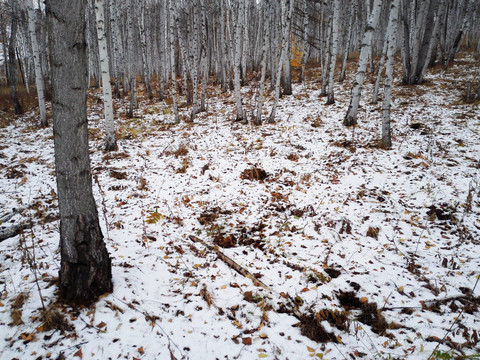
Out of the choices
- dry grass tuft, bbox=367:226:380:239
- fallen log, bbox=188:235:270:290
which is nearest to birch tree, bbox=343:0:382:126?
dry grass tuft, bbox=367:226:380:239

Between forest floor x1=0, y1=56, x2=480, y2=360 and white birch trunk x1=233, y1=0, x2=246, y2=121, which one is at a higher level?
white birch trunk x1=233, y1=0, x2=246, y2=121

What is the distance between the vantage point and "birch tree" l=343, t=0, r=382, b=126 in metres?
7.92

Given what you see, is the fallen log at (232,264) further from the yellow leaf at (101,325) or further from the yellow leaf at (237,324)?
the yellow leaf at (101,325)

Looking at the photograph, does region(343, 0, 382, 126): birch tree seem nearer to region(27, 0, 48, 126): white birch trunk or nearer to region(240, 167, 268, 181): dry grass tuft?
region(240, 167, 268, 181): dry grass tuft

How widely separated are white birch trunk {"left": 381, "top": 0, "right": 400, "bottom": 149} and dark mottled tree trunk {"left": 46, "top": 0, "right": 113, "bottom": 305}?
7774mm

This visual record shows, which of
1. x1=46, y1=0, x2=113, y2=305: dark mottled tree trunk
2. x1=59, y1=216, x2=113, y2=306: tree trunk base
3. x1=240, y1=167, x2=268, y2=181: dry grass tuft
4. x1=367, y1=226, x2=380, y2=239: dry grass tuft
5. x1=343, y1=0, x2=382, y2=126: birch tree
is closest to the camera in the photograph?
x1=46, y1=0, x2=113, y2=305: dark mottled tree trunk

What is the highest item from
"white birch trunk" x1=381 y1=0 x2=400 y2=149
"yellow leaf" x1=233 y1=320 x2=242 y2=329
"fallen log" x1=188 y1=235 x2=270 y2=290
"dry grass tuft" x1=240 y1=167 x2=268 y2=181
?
"white birch trunk" x1=381 y1=0 x2=400 y2=149

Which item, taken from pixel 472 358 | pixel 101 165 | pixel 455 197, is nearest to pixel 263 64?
pixel 101 165

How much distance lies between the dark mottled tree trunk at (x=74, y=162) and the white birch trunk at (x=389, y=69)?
7.77 meters

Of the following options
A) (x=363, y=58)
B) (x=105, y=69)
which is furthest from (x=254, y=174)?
(x=105, y=69)

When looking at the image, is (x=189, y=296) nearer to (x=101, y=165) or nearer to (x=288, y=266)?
(x=288, y=266)

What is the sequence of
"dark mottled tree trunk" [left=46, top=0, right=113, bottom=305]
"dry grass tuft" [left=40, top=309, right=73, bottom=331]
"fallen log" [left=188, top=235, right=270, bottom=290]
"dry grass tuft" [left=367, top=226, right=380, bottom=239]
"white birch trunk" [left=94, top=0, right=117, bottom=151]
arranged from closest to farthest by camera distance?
"dark mottled tree trunk" [left=46, top=0, right=113, bottom=305], "dry grass tuft" [left=40, top=309, right=73, bottom=331], "fallen log" [left=188, top=235, right=270, bottom=290], "dry grass tuft" [left=367, top=226, right=380, bottom=239], "white birch trunk" [left=94, top=0, right=117, bottom=151]

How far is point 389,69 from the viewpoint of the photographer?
7.22m

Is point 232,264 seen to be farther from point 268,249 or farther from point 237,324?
point 237,324
